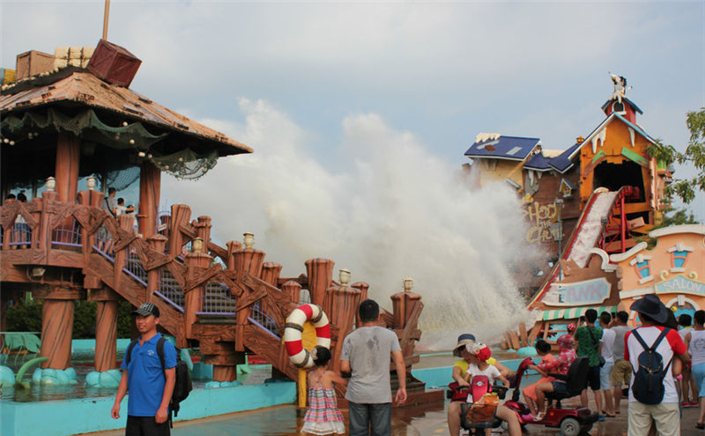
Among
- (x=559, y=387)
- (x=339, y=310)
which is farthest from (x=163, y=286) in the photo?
(x=559, y=387)

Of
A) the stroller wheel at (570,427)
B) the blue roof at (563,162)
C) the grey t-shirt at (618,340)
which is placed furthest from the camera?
the blue roof at (563,162)

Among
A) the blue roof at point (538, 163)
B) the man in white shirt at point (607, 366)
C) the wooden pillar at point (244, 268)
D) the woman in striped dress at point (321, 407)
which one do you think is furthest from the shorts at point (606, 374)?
the blue roof at point (538, 163)

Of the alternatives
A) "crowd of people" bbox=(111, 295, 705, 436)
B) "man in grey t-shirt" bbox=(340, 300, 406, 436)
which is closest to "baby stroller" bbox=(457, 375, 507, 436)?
"crowd of people" bbox=(111, 295, 705, 436)

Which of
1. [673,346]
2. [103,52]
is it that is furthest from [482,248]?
[673,346]

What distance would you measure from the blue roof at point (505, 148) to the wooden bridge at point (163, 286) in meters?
27.8

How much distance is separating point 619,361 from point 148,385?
285 inches

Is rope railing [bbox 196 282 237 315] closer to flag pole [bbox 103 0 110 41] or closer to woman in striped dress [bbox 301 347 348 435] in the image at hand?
woman in striped dress [bbox 301 347 348 435]

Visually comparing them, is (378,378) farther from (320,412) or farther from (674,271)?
(674,271)

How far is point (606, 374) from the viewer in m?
9.41

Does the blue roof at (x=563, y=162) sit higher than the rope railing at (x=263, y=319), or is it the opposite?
the blue roof at (x=563, y=162)

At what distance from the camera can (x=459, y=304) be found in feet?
96.3

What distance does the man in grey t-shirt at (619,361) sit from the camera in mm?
9508

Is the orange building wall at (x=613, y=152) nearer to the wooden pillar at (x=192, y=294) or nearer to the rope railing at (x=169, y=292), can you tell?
the rope railing at (x=169, y=292)

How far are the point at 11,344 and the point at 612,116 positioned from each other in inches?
1164
